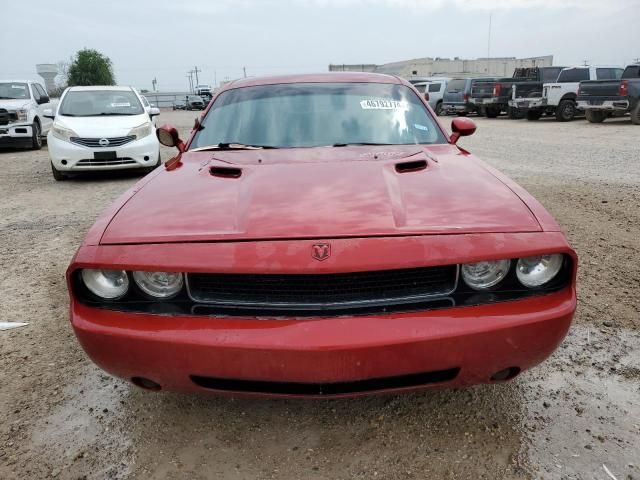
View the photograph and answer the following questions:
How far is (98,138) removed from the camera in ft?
27.2

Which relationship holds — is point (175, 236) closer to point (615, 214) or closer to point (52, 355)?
point (52, 355)

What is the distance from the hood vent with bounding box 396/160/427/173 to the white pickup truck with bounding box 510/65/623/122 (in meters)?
18.0

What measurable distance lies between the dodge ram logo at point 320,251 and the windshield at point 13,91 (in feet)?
46.0

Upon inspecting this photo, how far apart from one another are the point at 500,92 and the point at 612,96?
5870 mm

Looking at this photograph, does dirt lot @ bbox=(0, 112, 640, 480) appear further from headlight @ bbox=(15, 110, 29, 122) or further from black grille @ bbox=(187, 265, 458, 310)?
headlight @ bbox=(15, 110, 29, 122)

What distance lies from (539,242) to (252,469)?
1377 millimetres

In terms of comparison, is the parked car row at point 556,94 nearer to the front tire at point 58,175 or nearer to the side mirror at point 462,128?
the side mirror at point 462,128

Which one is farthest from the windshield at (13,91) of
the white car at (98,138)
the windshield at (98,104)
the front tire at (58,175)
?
the front tire at (58,175)

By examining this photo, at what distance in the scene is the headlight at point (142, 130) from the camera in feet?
28.1

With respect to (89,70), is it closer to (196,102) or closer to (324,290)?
(196,102)

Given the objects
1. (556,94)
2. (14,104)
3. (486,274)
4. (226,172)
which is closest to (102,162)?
(14,104)

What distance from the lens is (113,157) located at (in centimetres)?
834

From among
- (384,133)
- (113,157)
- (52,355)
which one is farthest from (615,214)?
(113,157)

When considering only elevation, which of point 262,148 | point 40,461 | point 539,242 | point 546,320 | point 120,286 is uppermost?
point 262,148
